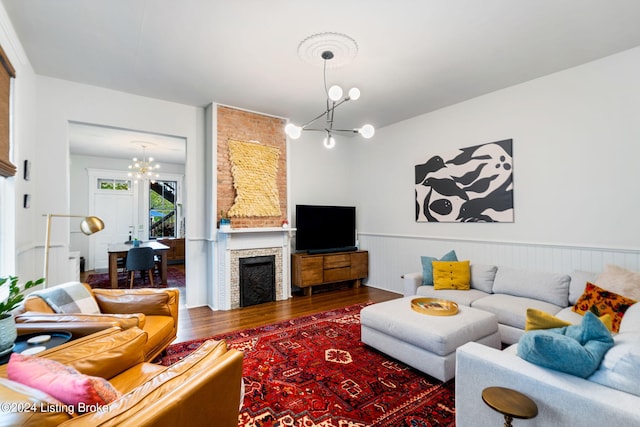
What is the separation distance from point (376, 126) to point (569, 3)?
3.23 m

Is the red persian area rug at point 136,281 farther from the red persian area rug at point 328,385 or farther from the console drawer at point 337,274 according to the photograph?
the red persian area rug at point 328,385

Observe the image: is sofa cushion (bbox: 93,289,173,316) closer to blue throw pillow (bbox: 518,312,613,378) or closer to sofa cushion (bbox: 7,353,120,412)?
sofa cushion (bbox: 7,353,120,412)

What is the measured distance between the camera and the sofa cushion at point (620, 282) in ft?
8.12

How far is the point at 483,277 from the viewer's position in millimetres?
3607

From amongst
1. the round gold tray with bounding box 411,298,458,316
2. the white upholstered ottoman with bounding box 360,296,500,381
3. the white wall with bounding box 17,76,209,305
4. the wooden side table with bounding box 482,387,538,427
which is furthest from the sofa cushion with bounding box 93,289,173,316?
the wooden side table with bounding box 482,387,538,427

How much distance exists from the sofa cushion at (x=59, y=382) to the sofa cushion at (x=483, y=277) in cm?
367

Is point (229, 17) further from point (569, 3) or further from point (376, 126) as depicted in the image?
point (376, 126)

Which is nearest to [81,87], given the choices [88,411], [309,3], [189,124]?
[189,124]

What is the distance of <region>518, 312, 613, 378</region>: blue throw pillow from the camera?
134cm

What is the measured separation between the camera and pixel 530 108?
362 cm

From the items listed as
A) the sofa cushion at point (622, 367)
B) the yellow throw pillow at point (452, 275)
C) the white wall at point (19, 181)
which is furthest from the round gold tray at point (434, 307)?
the white wall at point (19, 181)

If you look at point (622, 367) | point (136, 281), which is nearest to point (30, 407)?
point (622, 367)

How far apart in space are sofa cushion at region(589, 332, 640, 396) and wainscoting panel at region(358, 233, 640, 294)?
2.28 meters

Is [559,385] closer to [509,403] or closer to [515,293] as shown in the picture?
[509,403]
